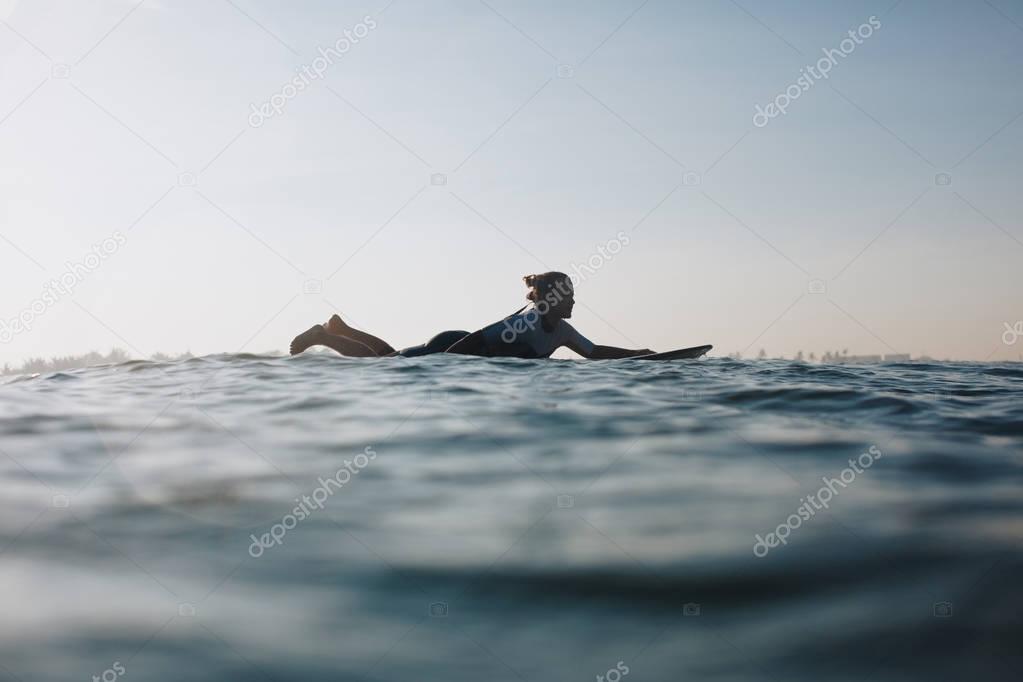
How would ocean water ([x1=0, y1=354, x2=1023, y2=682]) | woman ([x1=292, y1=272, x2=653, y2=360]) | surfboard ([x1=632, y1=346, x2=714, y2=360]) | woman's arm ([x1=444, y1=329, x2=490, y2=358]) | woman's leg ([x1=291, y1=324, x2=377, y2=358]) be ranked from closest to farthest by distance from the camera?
ocean water ([x1=0, y1=354, x2=1023, y2=682]) → surfboard ([x1=632, y1=346, x2=714, y2=360]) → woman ([x1=292, y1=272, x2=653, y2=360]) → woman's arm ([x1=444, y1=329, x2=490, y2=358]) → woman's leg ([x1=291, y1=324, x2=377, y2=358])

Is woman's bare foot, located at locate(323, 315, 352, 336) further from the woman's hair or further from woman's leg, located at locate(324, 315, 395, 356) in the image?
the woman's hair

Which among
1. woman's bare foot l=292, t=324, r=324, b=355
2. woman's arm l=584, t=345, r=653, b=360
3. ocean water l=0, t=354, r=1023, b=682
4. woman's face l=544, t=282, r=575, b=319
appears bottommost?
ocean water l=0, t=354, r=1023, b=682

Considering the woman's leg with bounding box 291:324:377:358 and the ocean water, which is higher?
the woman's leg with bounding box 291:324:377:358

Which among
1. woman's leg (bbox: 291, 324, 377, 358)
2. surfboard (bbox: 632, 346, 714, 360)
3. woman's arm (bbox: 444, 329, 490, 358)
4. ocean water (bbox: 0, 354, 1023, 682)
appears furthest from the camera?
woman's leg (bbox: 291, 324, 377, 358)

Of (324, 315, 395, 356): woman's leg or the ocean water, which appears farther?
(324, 315, 395, 356): woman's leg

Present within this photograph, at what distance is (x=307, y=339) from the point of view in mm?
11594

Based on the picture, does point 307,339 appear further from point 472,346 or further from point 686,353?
point 686,353

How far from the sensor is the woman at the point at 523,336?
1108 cm

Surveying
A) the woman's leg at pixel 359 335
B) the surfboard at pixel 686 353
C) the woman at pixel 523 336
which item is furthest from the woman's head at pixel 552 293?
the woman's leg at pixel 359 335

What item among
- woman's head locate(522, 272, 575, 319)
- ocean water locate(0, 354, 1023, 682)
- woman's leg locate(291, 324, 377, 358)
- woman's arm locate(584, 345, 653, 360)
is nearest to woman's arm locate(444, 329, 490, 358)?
woman's head locate(522, 272, 575, 319)

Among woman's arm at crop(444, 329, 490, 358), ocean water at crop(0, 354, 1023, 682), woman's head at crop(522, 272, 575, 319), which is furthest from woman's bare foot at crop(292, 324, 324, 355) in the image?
ocean water at crop(0, 354, 1023, 682)

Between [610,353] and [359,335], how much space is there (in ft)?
14.3

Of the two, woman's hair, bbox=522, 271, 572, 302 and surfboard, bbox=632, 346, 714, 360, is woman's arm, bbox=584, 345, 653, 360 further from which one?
woman's hair, bbox=522, 271, 572, 302

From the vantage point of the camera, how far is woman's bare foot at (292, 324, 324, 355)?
11.5 metres
